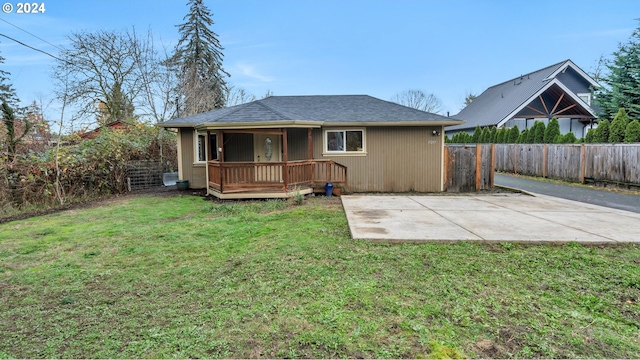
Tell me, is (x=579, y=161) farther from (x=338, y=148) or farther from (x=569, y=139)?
(x=338, y=148)

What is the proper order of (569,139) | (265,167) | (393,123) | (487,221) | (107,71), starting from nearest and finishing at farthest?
1. (487,221)
2. (265,167)
3. (393,123)
4. (569,139)
5. (107,71)

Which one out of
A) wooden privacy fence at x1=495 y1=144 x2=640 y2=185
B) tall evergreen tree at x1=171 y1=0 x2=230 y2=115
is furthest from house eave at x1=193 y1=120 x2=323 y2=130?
tall evergreen tree at x1=171 y1=0 x2=230 y2=115

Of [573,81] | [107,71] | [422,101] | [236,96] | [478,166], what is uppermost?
[422,101]

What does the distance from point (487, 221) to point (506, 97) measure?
2264cm

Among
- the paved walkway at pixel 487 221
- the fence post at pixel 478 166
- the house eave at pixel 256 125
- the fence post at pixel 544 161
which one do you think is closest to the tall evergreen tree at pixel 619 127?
the fence post at pixel 544 161

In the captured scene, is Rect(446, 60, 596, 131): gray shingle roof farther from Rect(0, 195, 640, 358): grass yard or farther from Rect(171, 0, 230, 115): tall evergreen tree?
Rect(0, 195, 640, 358): grass yard

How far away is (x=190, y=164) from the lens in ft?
37.4

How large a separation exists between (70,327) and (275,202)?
604 centimetres

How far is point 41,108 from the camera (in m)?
9.97

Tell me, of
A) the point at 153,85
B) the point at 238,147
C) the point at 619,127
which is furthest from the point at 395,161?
the point at 153,85

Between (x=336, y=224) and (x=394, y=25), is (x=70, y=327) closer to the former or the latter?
(x=336, y=224)

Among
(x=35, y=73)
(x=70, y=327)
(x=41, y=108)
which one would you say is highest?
(x=35, y=73)

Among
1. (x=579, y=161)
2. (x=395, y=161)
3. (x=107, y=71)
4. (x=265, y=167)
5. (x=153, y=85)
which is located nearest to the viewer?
(x=265, y=167)

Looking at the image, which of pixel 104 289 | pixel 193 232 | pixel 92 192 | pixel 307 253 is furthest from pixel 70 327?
pixel 92 192
